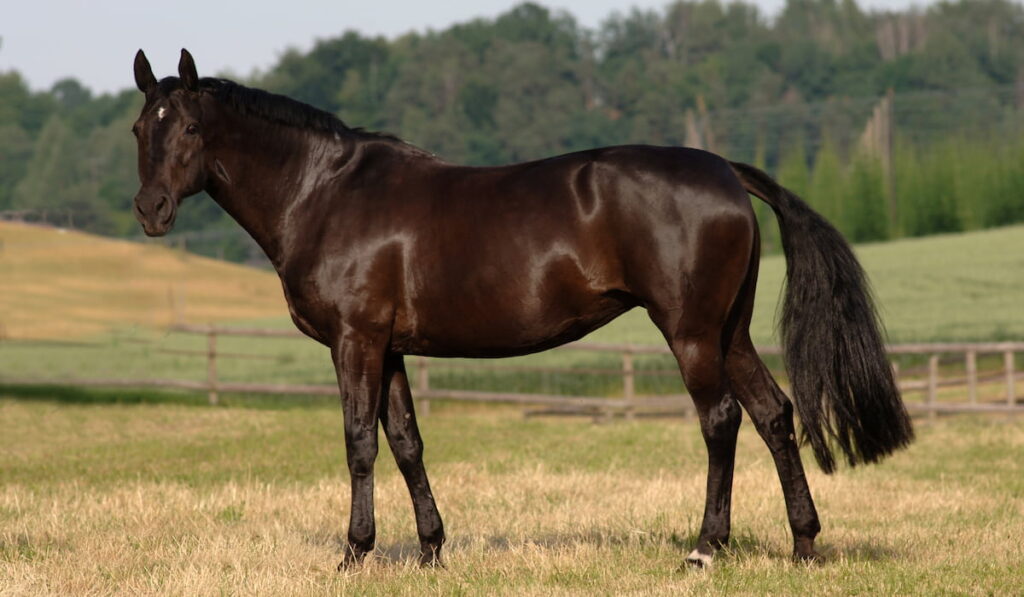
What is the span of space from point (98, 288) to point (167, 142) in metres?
29.9

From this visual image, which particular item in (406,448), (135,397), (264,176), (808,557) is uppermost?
(264,176)

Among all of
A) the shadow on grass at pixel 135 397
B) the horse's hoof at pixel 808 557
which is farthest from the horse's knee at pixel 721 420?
the shadow on grass at pixel 135 397

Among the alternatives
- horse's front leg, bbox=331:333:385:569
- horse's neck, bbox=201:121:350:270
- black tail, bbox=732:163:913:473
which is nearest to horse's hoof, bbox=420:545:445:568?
horse's front leg, bbox=331:333:385:569

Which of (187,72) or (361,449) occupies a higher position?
(187,72)

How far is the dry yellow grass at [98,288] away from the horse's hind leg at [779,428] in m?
22.7

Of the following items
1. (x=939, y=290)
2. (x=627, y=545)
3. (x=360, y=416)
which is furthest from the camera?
(x=939, y=290)

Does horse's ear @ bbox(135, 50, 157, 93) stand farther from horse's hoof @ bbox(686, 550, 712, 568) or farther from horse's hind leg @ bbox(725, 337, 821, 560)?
horse's hoof @ bbox(686, 550, 712, 568)

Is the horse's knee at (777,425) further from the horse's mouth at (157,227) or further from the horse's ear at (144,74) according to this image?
the horse's ear at (144,74)

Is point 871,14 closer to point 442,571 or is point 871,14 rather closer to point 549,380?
point 549,380

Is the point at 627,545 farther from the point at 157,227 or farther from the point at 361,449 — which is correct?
the point at 157,227

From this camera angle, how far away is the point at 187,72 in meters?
6.17

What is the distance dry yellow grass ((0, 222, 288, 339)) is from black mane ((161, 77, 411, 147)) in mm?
21273

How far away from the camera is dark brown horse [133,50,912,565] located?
19.1 feet

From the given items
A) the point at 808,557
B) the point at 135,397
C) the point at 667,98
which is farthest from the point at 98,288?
the point at 667,98
